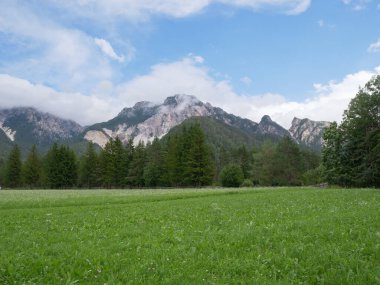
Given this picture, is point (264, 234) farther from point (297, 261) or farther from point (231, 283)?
point (231, 283)

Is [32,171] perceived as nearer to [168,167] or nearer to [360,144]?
[168,167]

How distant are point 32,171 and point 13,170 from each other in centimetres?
734

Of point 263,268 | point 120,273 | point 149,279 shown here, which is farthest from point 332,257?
point 120,273

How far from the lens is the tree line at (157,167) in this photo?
3912 inches

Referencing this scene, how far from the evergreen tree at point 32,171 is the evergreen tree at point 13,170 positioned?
330 cm

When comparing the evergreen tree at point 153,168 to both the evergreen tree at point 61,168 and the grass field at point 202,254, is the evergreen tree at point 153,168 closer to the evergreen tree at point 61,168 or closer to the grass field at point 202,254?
the evergreen tree at point 61,168

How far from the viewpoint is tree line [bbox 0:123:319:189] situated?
326ft

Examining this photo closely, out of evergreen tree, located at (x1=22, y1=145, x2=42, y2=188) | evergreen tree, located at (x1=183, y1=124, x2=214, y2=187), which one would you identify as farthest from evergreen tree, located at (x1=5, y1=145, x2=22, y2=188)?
evergreen tree, located at (x1=183, y1=124, x2=214, y2=187)

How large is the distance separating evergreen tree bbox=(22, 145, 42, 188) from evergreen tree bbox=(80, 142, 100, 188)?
51.2 feet

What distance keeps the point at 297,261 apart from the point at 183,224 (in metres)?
7.47

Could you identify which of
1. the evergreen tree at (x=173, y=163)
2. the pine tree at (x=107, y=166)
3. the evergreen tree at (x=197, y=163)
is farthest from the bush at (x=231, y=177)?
the pine tree at (x=107, y=166)

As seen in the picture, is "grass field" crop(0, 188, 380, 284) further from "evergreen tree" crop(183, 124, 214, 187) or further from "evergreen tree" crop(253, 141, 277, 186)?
"evergreen tree" crop(253, 141, 277, 186)

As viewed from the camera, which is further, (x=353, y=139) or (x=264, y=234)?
(x=353, y=139)

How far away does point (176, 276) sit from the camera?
25.4 ft
